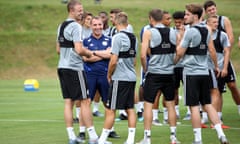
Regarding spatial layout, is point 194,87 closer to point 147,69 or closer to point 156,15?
point 147,69

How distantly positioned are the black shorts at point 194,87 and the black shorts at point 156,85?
0.44 metres

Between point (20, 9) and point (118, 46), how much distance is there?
136ft

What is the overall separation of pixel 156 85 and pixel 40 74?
2911 centimetres

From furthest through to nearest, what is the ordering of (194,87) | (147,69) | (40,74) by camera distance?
(40,74)
(147,69)
(194,87)

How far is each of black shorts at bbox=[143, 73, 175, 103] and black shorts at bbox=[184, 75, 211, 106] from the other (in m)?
0.44

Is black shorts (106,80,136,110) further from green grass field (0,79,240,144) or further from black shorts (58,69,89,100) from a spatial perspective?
green grass field (0,79,240,144)

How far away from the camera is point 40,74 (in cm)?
4253

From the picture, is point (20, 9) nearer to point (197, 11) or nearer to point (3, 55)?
point (3, 55)

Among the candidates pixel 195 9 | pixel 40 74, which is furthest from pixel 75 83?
pixel 40 74

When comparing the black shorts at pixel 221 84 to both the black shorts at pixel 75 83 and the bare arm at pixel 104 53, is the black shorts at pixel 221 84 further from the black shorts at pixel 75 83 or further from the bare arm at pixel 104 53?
the black shorts at pixel 75 83

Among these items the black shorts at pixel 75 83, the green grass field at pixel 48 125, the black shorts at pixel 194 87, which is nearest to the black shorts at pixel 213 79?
the green grass field at pixel 48 125

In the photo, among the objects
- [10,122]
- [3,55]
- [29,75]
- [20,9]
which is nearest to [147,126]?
[10,122]

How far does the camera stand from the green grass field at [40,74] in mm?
15414

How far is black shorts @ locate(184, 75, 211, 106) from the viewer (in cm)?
1350
